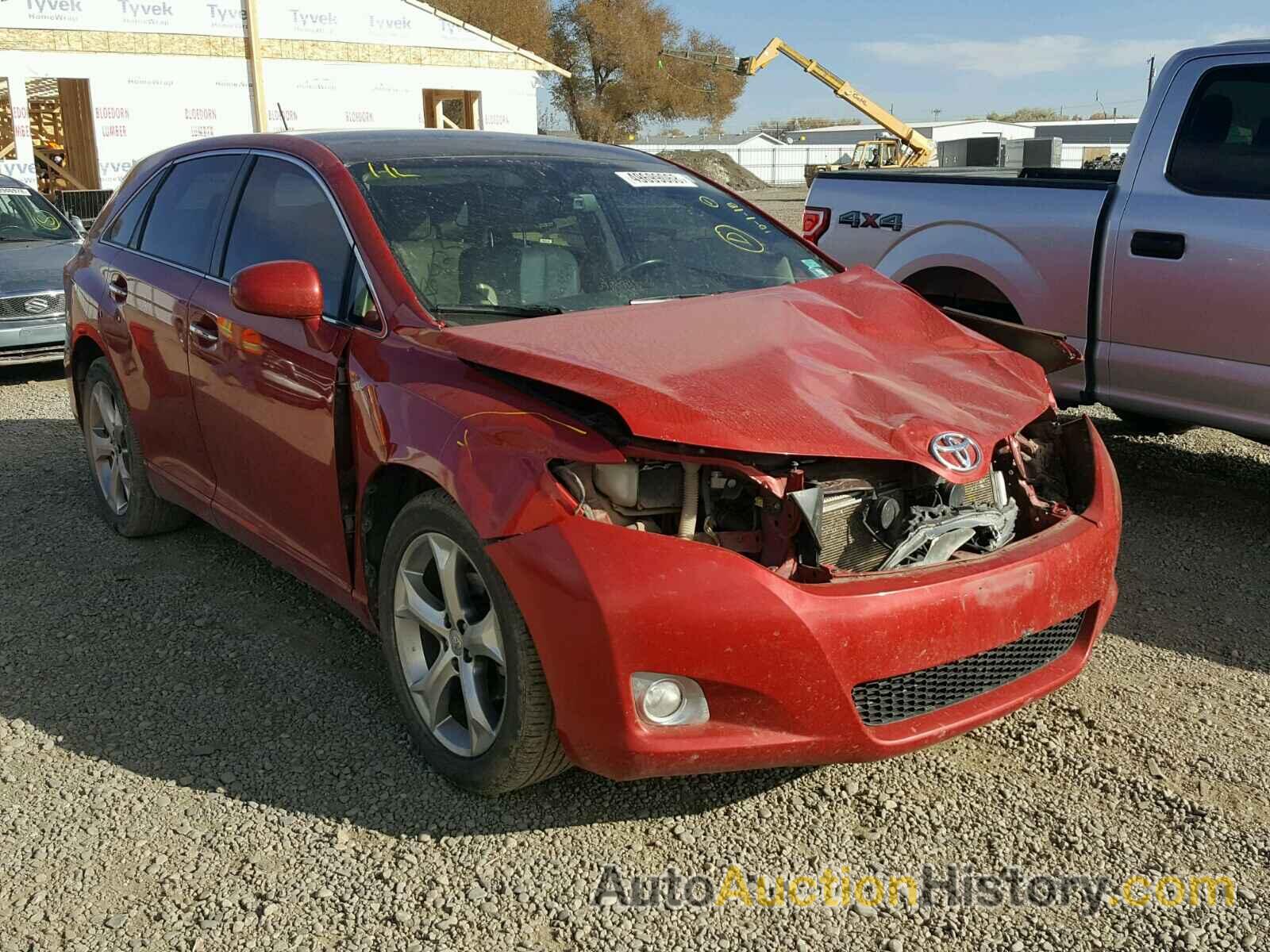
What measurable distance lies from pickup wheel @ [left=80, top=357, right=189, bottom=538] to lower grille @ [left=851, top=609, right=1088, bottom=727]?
132 inches

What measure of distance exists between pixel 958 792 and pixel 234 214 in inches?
121

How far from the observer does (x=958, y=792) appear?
315 cm

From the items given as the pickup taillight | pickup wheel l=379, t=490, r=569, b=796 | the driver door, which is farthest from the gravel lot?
the pickup taillight

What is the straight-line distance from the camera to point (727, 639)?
2.61m

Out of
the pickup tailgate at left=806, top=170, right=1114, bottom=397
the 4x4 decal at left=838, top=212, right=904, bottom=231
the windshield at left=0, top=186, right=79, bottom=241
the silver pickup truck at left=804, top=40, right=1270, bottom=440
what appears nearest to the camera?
the silver pickup truck at left=804, top=40, right=1270, bottom=440

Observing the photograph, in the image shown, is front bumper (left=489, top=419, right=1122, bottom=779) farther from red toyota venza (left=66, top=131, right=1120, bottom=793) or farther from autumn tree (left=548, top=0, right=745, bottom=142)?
autumn tree (left=548, top=0, right=745, bottom=142)

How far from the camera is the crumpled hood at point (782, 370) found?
2.77 m

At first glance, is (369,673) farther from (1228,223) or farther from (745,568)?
(1228,223)

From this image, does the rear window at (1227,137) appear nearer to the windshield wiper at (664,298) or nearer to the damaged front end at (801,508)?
the windshield wiper at (664,298)

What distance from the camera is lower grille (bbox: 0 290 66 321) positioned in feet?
29.5

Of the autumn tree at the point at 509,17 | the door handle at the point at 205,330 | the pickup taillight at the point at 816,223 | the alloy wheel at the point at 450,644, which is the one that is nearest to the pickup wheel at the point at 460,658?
the alloy wheel at the point at 450,644

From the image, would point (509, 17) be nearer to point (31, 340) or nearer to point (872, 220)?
point (31, 340)

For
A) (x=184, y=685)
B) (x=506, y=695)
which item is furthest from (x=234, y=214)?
(x=506, y=695)

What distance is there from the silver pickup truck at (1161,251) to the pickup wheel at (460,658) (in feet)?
11.3
